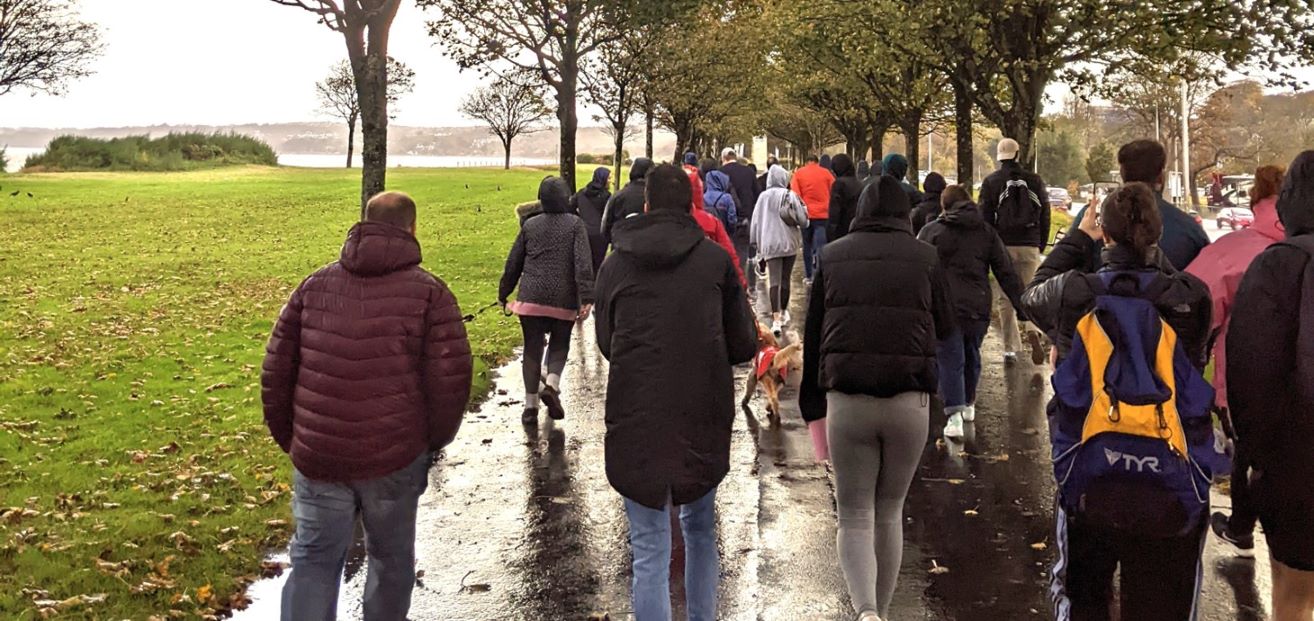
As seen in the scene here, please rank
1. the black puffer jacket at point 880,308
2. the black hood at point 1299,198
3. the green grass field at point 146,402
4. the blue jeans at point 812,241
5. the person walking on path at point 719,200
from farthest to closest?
1. the blue jeans at point 812,241
2. the person walking on path at point 719,200
3. the green grass field at point 146,402
4. the black puffer jacket at point 880,308
5. the black hood at point 1299,198

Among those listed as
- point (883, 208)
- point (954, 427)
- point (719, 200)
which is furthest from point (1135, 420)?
point (719, 200)

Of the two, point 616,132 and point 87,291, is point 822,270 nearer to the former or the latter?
point 87,291

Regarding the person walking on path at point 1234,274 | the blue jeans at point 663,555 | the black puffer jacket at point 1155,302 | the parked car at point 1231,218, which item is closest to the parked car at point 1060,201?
the parked car at point 1231,218

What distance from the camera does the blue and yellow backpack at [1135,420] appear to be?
133 inches

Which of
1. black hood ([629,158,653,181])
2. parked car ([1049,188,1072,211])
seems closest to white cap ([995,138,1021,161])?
black hood ([629,158,653,181])

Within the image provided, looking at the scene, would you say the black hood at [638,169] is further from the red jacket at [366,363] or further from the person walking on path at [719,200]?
the red jacket at [366,363]

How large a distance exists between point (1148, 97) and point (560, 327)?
5964cm

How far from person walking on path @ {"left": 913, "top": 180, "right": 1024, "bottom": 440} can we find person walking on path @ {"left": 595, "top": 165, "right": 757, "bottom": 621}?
362 centimetres

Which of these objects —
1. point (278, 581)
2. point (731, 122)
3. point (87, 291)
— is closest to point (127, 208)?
point (87, 291)

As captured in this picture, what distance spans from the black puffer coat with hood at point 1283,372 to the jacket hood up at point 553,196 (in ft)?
16.8

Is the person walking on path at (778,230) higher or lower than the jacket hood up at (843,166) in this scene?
lower

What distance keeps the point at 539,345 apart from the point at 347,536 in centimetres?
460

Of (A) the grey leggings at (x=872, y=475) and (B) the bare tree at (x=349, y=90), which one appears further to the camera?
(B) the bare tree at (x=349, y=90)

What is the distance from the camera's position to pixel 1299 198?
3850mm
